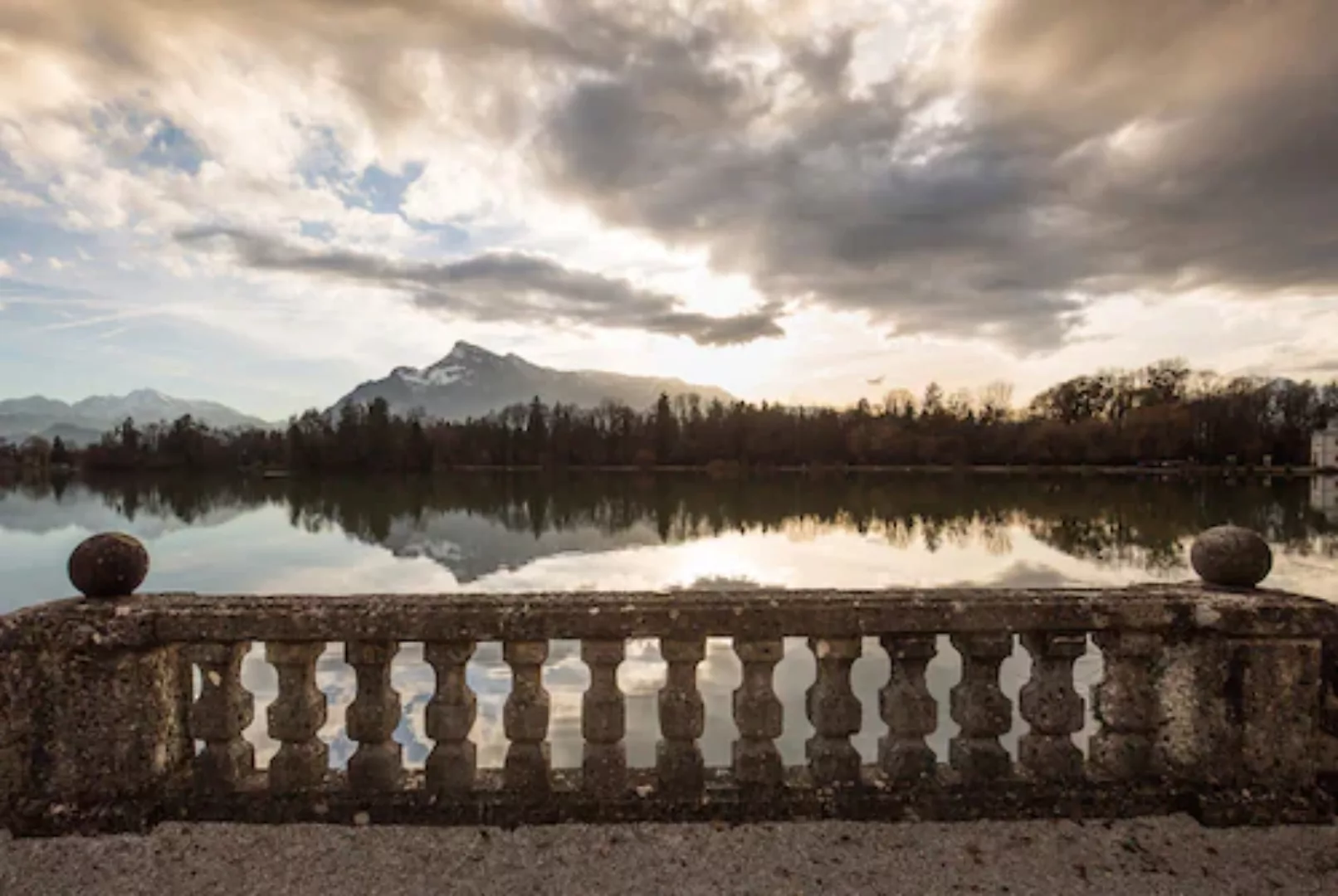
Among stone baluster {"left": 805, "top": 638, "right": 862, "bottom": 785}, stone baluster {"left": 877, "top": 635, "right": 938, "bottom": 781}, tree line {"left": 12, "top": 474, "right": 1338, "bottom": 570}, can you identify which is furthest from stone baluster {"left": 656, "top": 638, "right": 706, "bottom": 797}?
tree line {"left": 12, "top": 474, "right": 1338, "bottom": 570}

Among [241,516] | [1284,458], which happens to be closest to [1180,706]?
[241,516]

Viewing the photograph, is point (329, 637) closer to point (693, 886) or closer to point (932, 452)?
point (693, 886)

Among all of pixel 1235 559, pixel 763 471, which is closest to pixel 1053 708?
pixel 1235 559

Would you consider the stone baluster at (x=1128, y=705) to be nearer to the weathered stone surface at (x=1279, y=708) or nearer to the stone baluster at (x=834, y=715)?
the weathered stone surface at (x=1279, y=708)

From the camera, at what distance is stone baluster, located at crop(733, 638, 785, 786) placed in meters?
3.73

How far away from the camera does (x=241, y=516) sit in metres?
40.5

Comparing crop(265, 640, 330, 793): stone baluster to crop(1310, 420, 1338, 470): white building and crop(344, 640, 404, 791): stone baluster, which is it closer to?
crop(344, 640, 404, 791): stone baluster

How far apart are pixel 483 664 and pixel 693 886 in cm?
871

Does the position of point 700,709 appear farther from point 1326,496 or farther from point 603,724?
point 1326,496

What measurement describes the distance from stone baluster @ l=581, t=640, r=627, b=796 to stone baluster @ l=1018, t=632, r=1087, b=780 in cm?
204

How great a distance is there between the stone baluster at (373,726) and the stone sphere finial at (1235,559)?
411 cm

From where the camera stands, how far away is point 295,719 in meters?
3.76

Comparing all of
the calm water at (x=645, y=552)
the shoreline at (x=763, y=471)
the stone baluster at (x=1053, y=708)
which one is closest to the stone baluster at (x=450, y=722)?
the stone baluster at (x=1053, y=708)

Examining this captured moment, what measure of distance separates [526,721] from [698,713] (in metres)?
0.85
